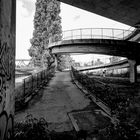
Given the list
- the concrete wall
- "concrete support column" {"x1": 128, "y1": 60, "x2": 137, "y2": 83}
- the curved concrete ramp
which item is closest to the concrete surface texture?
the curved concrete ramp

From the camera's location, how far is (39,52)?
2925cm

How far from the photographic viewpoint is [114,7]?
8.59 metres

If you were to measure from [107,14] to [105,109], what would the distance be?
7444 mm

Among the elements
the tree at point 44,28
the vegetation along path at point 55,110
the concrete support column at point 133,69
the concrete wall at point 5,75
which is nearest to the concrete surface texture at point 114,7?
the concrete wall at point 5,75

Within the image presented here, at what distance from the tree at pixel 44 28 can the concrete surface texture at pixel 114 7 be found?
19.9 meters

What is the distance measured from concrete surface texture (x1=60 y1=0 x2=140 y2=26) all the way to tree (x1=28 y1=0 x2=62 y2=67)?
65.4ft

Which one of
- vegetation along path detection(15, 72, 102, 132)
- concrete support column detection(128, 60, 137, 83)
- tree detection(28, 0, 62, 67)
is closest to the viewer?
vegetation along path detection(15, 72, 102, 132)

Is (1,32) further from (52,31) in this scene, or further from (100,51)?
(52,31)

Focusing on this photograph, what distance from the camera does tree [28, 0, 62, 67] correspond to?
29203mm

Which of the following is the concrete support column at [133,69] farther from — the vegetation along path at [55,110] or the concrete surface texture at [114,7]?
the vegetation along path at [55,110]

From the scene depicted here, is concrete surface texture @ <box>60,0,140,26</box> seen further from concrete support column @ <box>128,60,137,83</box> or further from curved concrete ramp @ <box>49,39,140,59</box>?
concrete support column @ <box>128,60,137,83</box>

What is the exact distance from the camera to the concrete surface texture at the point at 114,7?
7.97 m

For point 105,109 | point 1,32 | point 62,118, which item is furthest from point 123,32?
point 1,32

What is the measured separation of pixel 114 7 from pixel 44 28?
24.5 metres
